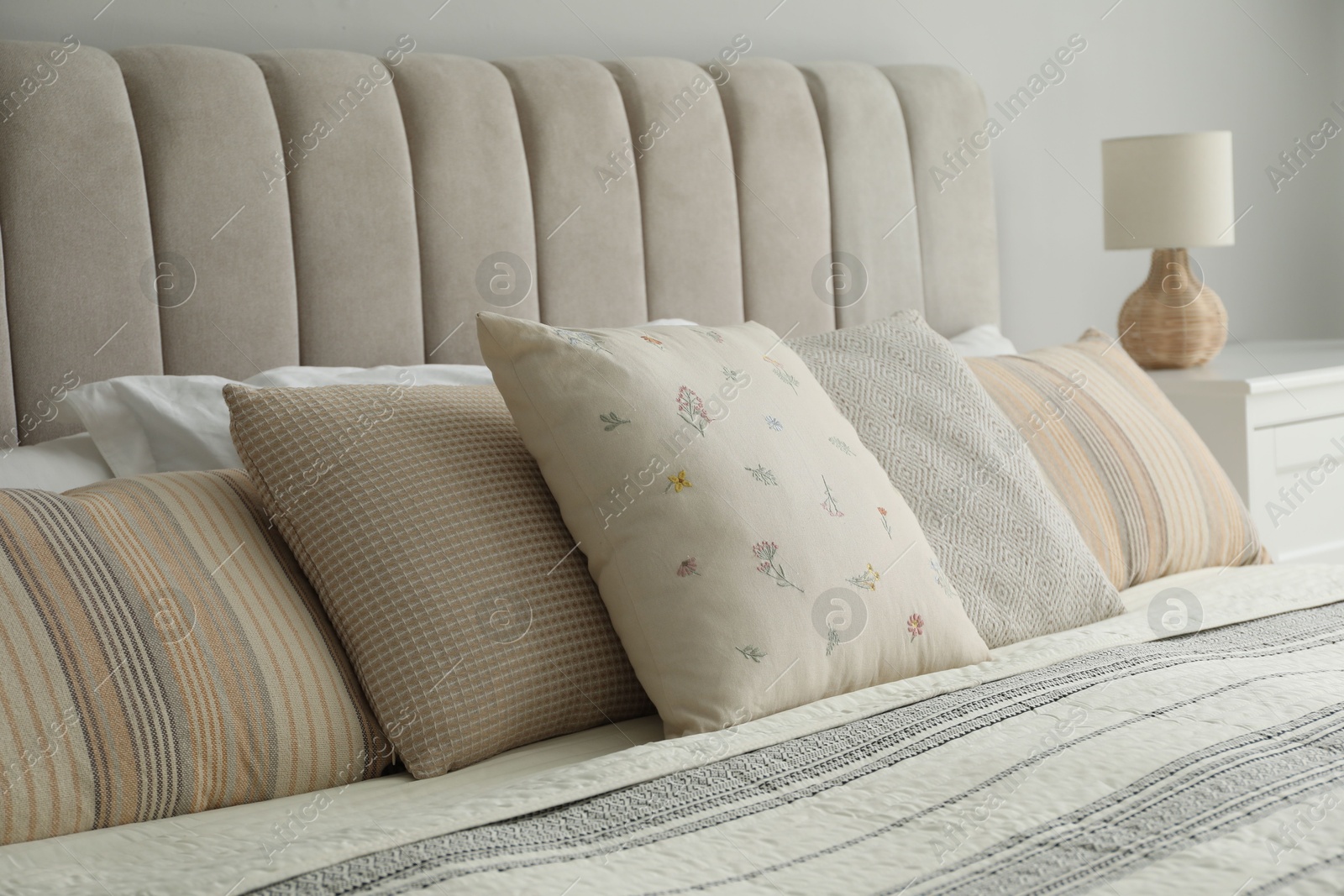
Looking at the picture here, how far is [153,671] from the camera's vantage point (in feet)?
2.73

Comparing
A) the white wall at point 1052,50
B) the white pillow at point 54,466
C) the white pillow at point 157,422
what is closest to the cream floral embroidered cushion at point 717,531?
the white pillow at point 157,422

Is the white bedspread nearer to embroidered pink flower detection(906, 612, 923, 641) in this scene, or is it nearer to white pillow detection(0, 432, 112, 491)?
embroidered pink flower detection(906, 612, 923, 641)

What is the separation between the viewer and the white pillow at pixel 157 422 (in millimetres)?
1198

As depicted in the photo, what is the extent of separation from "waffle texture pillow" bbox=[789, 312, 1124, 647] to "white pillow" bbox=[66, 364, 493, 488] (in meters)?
0.64

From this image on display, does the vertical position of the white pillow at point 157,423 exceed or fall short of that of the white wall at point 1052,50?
it falls short

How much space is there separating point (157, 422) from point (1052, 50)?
6.59ft

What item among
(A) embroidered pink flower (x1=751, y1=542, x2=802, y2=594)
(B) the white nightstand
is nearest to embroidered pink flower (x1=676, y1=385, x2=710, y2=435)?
(A) embroidered pink flower (x1=751, y1=542, x2=802, y2=594)

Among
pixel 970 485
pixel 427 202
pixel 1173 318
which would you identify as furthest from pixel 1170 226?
pixel 427 202

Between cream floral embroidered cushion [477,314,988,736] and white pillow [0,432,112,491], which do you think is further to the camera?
white pillow [0,432,112,491]

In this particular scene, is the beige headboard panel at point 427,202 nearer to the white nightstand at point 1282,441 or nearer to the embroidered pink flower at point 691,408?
the white nightstand at point 1282,441

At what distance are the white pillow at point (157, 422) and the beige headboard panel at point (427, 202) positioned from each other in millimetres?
134

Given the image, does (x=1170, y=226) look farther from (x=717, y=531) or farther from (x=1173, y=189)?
(x=717, y=531)

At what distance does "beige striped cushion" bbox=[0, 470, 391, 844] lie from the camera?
2.59ft

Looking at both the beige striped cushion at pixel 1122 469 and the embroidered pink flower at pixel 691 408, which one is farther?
the beige striped cushion at pixel 1122 469
